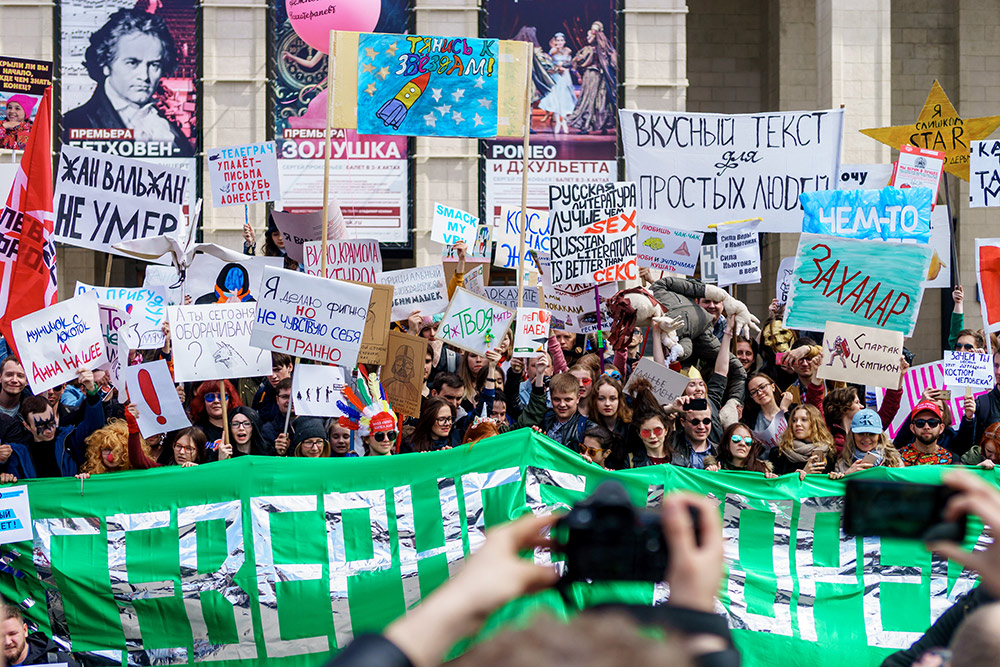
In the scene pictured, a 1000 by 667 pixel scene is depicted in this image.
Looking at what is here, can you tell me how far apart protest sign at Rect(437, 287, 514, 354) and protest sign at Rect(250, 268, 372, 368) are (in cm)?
99

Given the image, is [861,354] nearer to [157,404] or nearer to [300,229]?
[157,404]

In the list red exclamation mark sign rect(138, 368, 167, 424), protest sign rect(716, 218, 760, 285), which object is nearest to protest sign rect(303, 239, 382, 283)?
red exclamation mark sign rect(138, 368, 167, 424)

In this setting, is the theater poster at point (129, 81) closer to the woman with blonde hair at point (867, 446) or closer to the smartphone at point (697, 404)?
the smartphone at point (697, 404)

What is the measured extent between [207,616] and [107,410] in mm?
2850

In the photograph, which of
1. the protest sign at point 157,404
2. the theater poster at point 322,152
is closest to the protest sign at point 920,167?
the protest sign at point 157,404

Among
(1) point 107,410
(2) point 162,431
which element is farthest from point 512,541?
(1) point 107,410

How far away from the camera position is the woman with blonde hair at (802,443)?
7.27 m

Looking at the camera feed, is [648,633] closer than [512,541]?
Yes

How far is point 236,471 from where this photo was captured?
6.57m

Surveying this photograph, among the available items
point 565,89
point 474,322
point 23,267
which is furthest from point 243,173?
point 565,89

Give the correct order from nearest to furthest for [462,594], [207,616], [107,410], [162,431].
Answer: [462,594]
[207,616]
[162,431]
[107,410]

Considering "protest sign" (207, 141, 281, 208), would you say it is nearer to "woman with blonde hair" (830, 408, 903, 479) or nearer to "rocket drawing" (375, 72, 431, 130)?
"rocket drawing" (375, 72, 431, 130)

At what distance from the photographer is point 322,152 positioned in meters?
20.2

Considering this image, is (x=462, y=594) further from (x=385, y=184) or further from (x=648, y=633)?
(x=385, y=184)
